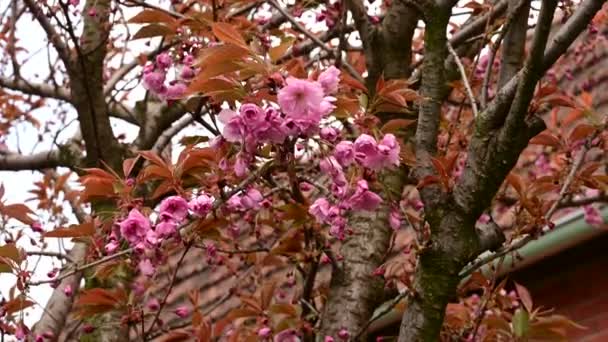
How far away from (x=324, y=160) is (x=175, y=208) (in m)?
0.36

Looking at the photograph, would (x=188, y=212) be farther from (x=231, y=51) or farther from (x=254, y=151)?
(x=231, y=51)

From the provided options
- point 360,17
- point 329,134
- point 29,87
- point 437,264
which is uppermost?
point 29,87

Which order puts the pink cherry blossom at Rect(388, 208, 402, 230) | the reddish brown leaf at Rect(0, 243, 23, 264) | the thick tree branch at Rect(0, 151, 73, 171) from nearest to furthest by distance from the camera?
the reddish brown leaf at Rect(0, 243, 23, 264), the pink cherry blossom at Rect(388, 208, 402, 230), the thick tree branch at Rect(0, 151, 73, 171)

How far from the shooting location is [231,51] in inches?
79.2

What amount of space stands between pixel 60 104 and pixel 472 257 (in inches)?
156

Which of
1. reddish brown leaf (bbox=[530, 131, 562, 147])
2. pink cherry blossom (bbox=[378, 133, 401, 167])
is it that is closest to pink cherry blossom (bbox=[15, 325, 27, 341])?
pink cherry blossom (bbox=[378, 133, 401, 167])

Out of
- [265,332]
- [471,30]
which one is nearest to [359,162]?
[265,332]

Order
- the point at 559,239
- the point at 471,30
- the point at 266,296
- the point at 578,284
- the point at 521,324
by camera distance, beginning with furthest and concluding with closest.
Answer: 1. the point at 578,284
2. the point at 559,239
3. the point at 471,30
4. the point at 266,296
5. the point at 521,324

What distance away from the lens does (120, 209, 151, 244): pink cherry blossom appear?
2193mm

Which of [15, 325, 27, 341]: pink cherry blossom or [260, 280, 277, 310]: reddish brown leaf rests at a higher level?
[260, 280, 277, 310]: reddish brown leaf

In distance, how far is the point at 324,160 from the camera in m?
2.15

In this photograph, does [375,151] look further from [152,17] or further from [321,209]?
[152,17]

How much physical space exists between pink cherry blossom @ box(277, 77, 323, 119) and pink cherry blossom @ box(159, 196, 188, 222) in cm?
41

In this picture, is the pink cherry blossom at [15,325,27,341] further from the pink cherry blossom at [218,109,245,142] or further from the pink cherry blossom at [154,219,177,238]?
the pink cherry blossom at [218,109,245,142]
